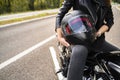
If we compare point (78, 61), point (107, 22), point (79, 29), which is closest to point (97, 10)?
point (107, 22)

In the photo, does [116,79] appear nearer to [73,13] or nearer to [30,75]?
[73,13]

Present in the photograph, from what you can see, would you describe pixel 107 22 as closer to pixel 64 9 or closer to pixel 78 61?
pixel 64 9

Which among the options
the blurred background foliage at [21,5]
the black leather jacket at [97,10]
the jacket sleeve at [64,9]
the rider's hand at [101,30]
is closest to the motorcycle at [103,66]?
the rider's hand at [101,30]

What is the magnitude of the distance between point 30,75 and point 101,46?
3080mm

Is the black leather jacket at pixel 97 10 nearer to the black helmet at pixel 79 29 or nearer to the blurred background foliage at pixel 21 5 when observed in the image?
the black helmet at pixel 79 29

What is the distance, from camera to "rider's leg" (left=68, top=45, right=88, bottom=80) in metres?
2.21

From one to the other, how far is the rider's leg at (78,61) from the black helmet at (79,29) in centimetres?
8

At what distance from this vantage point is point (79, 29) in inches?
90.6

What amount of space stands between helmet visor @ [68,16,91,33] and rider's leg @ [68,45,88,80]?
0.16 m

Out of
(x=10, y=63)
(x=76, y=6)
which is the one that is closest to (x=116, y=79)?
(x=76, y=6)

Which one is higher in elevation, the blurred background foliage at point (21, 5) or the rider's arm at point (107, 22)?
the rider's arm at point (107, 22)

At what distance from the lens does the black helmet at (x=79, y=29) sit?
226cm

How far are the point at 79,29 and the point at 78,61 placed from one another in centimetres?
30

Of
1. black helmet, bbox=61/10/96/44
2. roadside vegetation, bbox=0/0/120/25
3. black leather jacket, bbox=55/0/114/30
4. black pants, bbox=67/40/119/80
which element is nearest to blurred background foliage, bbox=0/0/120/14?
roadside vegetation, bbox=0/0/120/25
